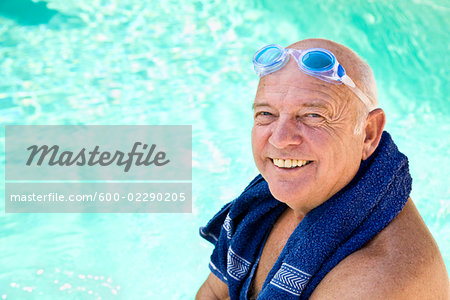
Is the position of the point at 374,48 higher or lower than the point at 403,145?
higher

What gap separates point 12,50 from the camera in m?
5.43

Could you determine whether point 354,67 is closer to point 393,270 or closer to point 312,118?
point 312,118

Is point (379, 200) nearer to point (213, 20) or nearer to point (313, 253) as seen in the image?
point (313, 253)

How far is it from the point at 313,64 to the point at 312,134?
204 mm

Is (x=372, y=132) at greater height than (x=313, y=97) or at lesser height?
lesser

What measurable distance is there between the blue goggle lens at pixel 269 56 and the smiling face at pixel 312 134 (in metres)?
0.04

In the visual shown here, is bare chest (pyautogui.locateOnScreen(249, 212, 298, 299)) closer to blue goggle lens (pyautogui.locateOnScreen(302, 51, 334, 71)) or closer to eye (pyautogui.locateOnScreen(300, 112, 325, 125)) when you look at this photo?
eye (pyautogui.locateOnScreen(300, 112, 325, 125))

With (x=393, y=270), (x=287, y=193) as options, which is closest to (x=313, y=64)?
(x=287, y=193)

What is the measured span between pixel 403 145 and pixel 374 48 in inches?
50.1

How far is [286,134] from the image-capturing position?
5.29 feet

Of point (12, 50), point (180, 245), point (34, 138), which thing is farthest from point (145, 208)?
point (12, 50)

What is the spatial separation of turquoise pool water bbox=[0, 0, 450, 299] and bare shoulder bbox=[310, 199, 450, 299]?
2499mm

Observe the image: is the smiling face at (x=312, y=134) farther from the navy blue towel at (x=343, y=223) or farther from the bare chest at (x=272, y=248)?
the bare chest at (x=272, y=248)

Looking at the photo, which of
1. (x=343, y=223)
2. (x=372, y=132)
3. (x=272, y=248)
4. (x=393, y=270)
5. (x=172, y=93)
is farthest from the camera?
(x=172, y=93)
